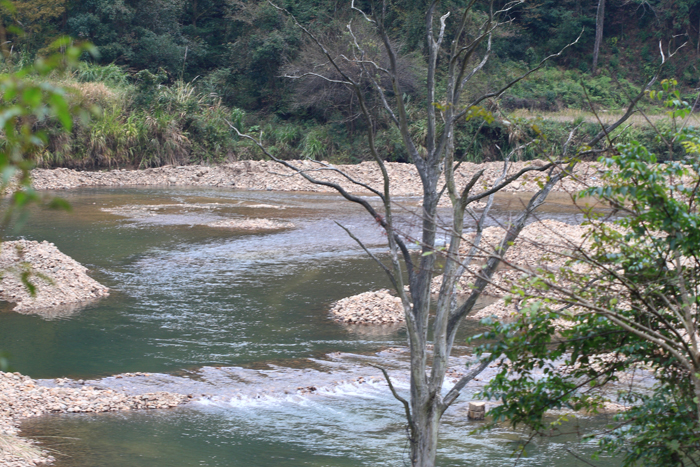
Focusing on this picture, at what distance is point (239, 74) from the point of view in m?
32.6

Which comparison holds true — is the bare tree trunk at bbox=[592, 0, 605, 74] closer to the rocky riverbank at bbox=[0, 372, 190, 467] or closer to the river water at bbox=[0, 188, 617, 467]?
the river water at bbox=[0, 188, 617, 467]

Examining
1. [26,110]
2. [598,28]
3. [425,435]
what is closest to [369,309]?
[425,435]

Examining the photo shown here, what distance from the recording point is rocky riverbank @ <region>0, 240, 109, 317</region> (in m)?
10.5

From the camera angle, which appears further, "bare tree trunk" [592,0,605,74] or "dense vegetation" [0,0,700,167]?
"bare tree trunk" [592,0,605,74]

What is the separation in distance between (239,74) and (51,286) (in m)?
24.0

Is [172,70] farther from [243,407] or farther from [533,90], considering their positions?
[243,407]

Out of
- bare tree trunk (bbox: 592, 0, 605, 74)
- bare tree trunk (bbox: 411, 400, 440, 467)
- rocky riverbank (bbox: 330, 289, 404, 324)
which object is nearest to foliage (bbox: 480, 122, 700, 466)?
bare tree trunk (bbox: 411, 400, 440, 467)

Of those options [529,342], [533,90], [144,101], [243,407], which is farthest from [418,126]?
[529,342]

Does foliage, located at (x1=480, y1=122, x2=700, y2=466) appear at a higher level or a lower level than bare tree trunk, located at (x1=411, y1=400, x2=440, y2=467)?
higher

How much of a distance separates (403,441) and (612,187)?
3981mm

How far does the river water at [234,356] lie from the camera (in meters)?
6.15

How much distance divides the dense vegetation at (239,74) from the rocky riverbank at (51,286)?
13863mm

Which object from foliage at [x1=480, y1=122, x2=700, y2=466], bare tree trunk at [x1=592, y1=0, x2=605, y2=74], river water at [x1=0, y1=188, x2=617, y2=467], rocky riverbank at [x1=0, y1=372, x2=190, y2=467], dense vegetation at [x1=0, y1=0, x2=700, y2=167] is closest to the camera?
foliage at [x1=480, y1=122, x2=700, y2=466]

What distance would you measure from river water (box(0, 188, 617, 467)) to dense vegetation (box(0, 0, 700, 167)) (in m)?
11.0
